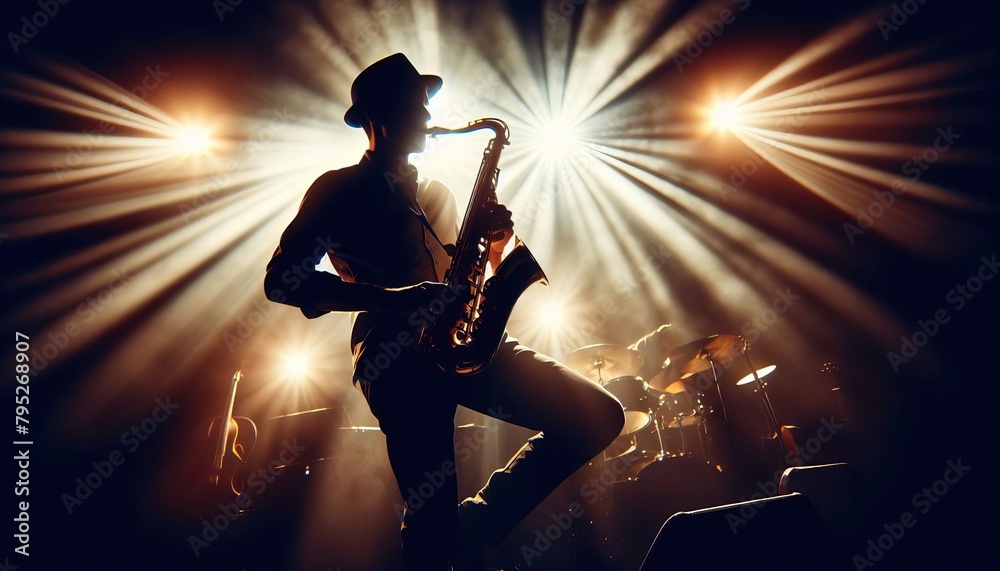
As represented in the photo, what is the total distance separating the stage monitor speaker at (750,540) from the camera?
1453mm

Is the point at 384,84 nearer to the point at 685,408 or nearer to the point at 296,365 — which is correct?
the point at 685,408

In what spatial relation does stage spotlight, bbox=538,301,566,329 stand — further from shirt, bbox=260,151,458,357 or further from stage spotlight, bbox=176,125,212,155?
shirt, bbox=260,151,458,357

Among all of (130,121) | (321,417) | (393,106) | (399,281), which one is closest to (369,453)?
(321,417)

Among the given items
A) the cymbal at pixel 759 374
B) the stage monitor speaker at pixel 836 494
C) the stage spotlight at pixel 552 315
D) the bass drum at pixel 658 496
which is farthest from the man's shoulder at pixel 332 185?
the stage spotlight at pixel 552 315

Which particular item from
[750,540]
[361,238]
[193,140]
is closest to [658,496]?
[750,540]

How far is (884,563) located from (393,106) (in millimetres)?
3356

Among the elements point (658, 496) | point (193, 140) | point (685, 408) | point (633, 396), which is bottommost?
point (658, 496)

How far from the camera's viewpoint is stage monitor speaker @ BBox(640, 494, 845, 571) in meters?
1.45

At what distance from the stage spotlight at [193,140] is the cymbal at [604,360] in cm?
717

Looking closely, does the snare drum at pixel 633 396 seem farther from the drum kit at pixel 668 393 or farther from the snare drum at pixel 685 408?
the snare drum at pixel 685 408

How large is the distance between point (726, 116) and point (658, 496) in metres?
6.95

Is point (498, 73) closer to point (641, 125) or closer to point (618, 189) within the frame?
point (641, 125)

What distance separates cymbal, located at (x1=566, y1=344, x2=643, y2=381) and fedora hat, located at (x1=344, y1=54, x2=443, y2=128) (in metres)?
5.28

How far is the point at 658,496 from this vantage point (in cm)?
411
